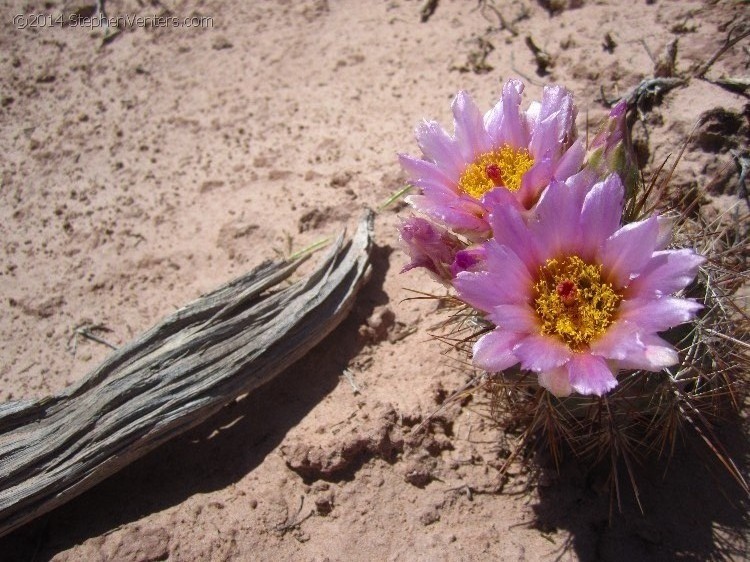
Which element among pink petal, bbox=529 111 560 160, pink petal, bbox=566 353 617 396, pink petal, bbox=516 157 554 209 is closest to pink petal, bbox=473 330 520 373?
pink petal, bbox=566 353 617 396

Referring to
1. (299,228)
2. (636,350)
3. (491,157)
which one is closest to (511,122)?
(491,157)

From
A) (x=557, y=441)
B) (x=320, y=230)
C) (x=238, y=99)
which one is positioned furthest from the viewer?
(x=238, y=99)

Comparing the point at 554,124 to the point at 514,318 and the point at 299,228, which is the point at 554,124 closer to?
the point at 514,318

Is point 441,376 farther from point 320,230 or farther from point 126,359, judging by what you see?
point 126,359

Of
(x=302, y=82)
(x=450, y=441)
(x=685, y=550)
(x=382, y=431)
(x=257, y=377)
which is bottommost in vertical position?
(x=685, y=550)

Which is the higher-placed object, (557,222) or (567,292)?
(557,222)

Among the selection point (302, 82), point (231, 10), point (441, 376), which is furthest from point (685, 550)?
point (231, 10)

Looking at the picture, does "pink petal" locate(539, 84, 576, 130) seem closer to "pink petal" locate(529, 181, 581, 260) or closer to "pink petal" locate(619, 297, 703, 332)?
"pink petal" locate(529, 181, 581, 260)

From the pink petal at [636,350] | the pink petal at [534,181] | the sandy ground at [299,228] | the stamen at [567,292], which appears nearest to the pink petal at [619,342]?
the pink petal at [636,350]
